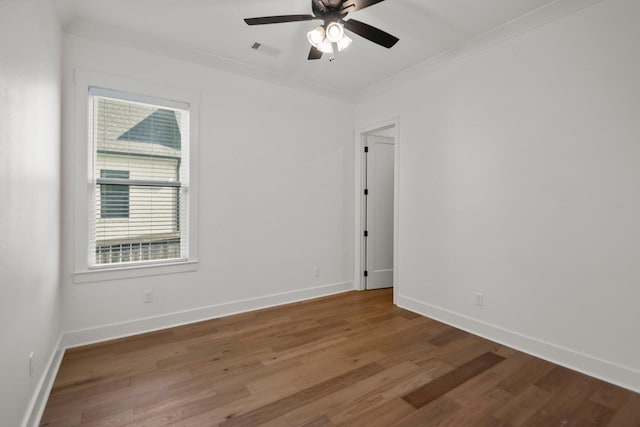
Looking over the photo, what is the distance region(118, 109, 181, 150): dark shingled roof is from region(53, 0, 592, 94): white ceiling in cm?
74

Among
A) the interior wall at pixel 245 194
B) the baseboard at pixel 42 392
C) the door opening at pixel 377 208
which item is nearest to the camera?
the baseboard at pixel 42 392

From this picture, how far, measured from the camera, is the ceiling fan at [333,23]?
2.17m

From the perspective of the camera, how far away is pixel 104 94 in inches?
114

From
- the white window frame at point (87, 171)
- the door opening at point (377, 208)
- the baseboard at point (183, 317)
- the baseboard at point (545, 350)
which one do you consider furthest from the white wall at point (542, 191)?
the white window frame at point (87, 171)

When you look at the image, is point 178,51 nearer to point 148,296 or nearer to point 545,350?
point 148,296

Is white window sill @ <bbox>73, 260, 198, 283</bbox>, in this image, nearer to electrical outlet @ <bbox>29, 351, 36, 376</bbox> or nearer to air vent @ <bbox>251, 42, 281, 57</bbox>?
electrical outlet @ <bbox>29, 351, 36, 376</bbox>

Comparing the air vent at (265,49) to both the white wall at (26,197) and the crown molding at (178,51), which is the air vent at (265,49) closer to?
the crown molding at (178,51)

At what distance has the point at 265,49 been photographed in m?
3.27

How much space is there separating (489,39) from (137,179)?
3705 mm

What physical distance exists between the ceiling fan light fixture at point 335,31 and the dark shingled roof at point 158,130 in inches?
77.0

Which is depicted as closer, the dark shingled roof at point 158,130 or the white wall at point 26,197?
the white wall at point 26,197

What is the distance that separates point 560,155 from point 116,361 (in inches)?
159

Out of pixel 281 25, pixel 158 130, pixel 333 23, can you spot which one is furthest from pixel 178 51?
pixel 333 23

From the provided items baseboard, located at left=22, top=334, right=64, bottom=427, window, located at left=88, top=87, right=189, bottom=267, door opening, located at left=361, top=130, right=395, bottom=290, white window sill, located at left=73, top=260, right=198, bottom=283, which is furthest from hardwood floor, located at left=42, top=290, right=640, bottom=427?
door opening, located at left=361, top=130, right=395, bottom=290
